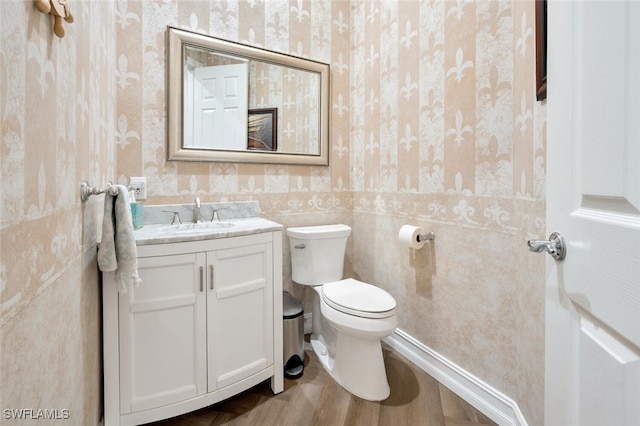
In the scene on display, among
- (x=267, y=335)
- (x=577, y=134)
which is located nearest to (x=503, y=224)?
(x=577, y=134)

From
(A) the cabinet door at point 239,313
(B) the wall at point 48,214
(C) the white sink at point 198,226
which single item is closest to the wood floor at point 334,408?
(A) the cabinet door at point 239,313

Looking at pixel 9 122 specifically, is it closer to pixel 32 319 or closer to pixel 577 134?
pixel 32 319

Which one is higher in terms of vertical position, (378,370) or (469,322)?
(469,322)

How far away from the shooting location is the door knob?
0.61m

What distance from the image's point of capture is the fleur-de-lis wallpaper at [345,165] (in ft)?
1.88

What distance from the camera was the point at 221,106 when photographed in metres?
1.79

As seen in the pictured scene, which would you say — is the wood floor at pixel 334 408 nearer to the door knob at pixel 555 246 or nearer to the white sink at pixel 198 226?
the white sink at pixel 198 226

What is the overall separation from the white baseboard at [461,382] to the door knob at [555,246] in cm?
95

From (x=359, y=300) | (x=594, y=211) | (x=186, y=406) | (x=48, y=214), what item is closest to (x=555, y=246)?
(x=594, y=211)

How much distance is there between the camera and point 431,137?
162cm

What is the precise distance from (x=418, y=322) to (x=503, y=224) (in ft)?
2.63

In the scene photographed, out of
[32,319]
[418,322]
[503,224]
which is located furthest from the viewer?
[418,322]

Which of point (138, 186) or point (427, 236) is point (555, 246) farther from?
point (138, 186)

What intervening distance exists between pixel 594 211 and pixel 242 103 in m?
1.81
